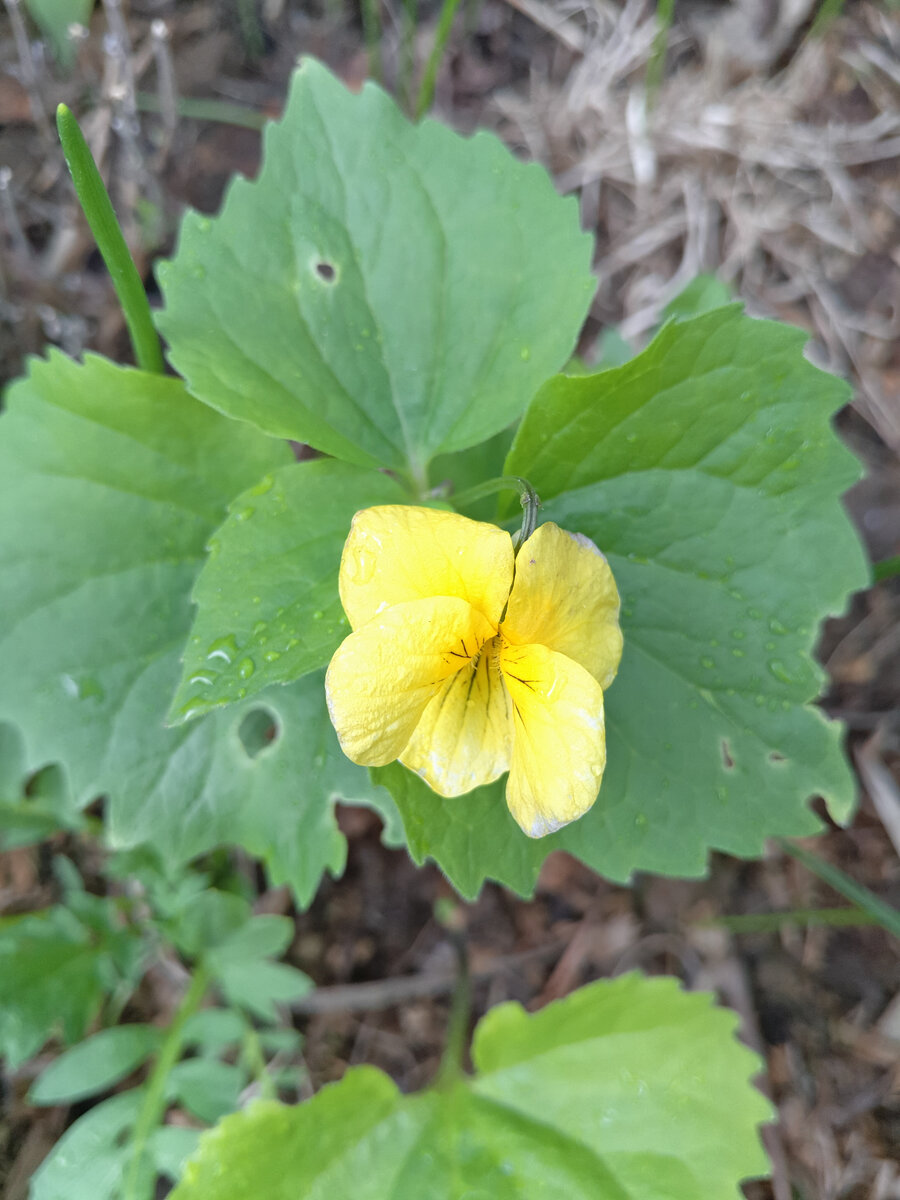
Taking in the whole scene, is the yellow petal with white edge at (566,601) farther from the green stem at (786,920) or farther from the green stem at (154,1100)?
the green stem at (786,920)

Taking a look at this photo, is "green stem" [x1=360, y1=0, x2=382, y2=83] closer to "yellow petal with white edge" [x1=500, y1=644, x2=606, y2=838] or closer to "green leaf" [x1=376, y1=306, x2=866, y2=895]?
"green leaf" [x1=376, y1=306, x2=866, y2=895]

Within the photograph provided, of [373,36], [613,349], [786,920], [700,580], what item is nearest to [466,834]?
[700,580]

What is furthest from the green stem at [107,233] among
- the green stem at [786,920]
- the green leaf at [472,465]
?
the green stem at [786,920]

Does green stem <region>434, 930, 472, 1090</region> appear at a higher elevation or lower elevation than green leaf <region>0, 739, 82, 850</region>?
lower

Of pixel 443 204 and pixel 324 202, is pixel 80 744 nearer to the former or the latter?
pixel 324 202

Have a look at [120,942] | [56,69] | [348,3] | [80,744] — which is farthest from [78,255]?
[120,942]

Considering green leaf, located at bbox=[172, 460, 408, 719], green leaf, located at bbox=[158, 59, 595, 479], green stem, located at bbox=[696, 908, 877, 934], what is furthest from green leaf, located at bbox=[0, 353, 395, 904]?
green stem, located at bbox=[696, 908, 877, 934]
